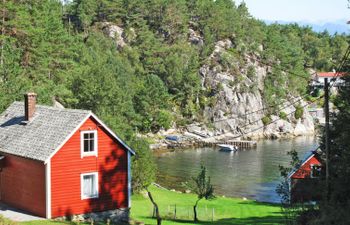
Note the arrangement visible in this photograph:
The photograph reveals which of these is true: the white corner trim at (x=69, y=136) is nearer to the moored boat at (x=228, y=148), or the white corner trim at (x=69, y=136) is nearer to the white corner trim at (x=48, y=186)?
the white corner trim at (x=48, y=186)

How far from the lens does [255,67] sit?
13725cm

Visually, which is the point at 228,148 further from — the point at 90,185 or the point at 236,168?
the point at 90,185

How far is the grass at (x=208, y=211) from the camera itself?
3800cm

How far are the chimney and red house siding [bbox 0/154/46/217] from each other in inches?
109

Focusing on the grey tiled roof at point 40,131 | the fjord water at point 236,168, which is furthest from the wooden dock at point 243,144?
the grey tiled roof at point 40,131

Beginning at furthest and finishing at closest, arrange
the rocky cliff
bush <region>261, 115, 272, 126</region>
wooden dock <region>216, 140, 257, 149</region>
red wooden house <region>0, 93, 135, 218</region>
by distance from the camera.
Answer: bush <region>261, 115, 272, 126</region> < the rocky cliff < wooden dock <region>216, 140, 257, 149</region> < red wooden house <region>0, 93, 135, 218</region>

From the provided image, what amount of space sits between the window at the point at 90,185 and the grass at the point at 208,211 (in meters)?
2.35

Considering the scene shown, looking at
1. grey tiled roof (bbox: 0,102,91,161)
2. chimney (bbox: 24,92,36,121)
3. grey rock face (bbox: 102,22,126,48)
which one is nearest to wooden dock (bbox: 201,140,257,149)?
grey rock face (bbox: 102,22,126,48)

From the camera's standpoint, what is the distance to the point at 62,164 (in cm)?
3075

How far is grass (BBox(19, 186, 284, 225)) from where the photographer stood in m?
38.0

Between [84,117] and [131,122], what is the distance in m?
51.0

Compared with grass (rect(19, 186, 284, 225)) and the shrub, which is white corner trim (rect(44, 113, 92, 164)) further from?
the shrub

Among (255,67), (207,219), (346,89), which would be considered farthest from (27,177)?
(255,67)

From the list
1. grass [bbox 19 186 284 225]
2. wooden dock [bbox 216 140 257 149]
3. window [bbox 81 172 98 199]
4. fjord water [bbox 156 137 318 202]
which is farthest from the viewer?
wooden dock [bbox 216 140 257 149]
